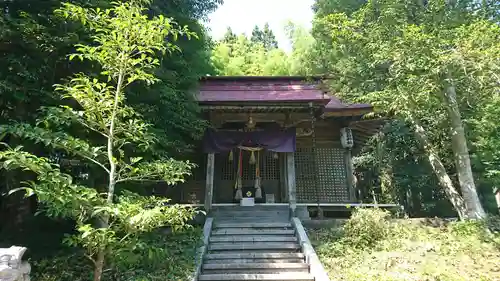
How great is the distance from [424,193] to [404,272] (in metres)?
9.43

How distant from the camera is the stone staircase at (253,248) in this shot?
600 centimetres

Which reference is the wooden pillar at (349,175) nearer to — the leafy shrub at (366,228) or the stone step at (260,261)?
the leafy shrub at (366,228)

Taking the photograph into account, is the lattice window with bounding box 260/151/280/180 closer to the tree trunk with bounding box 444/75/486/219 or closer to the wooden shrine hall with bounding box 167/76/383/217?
the wooden shrine hall with bounding box 167/76/383/217

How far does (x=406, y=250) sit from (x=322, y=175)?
4385 millimetres

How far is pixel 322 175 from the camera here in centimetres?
1088

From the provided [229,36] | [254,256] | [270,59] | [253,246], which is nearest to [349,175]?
[253,246]

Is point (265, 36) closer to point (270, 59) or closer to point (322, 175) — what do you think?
point (270, 59)

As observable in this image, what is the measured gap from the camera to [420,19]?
→ 8.61 metres

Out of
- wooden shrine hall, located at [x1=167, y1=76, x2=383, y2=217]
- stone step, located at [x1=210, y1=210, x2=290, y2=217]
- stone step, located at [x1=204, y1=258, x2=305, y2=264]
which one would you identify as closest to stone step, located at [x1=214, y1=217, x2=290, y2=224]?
stone step, located at [x1=210, y1=210, x2=290, y2=217]

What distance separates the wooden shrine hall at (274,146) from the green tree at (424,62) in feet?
4.81

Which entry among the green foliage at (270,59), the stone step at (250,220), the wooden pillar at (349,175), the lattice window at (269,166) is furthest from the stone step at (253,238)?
the green foliage at (270,59)

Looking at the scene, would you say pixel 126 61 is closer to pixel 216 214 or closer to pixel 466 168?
pixel 216 214

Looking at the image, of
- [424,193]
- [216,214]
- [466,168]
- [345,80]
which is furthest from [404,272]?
[424,193]

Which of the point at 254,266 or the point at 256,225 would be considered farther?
the point at 256,225
